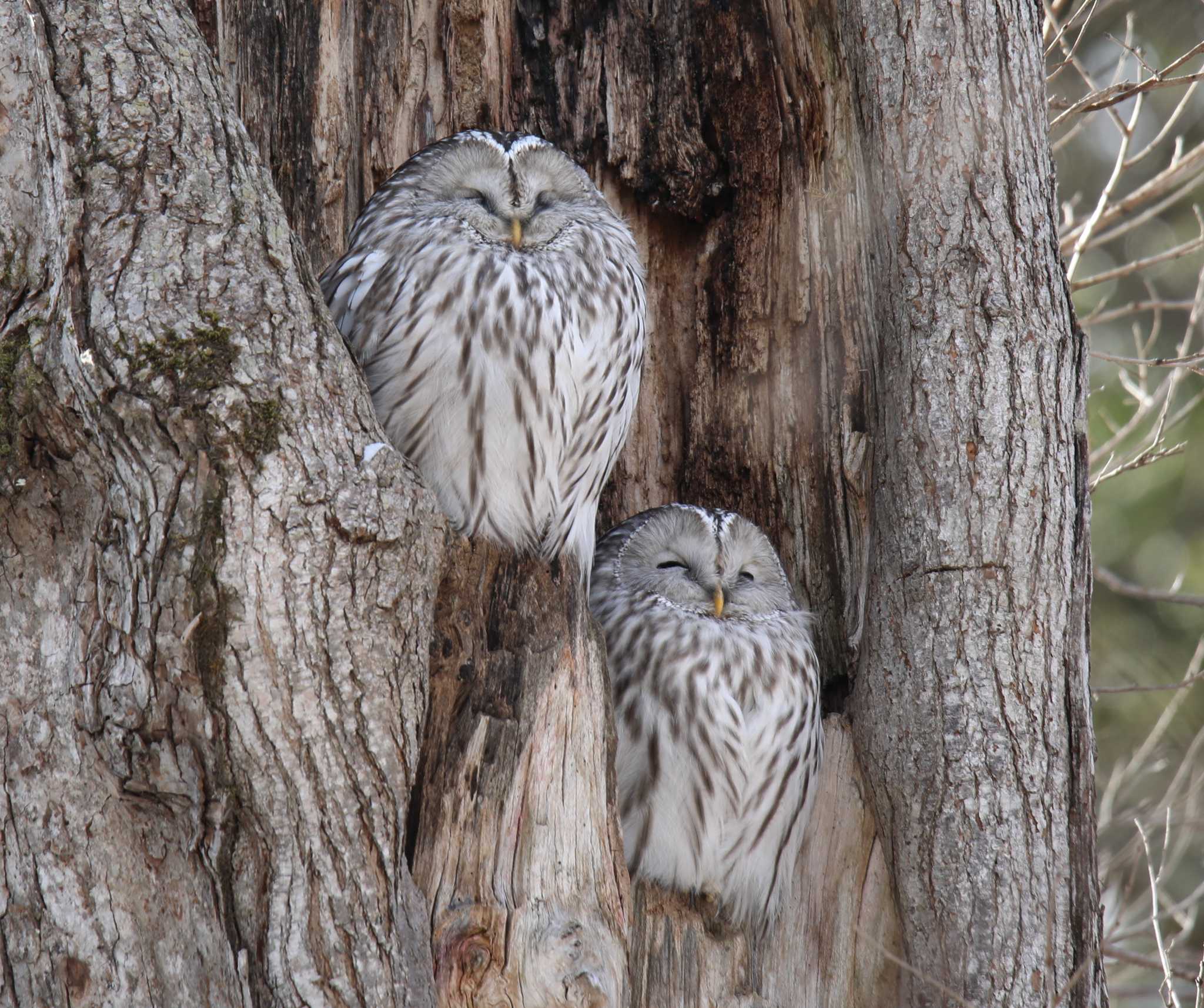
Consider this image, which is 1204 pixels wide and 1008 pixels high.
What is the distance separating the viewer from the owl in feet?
10.6

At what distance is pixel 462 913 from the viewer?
2943 mm

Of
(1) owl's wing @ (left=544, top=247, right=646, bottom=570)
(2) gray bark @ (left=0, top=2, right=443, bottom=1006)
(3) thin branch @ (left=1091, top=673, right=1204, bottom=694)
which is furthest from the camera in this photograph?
(3) thin branch @ (left=1091, top=673, right=1204, bottom=694)

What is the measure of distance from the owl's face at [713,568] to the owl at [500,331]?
0.35m

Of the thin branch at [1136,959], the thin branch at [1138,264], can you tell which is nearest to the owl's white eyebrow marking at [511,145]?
the thin branch at [1138,264]

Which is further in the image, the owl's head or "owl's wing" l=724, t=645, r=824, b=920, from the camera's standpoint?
the owl's head

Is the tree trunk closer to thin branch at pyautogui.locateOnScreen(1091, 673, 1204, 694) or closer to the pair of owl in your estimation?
the pair of owl

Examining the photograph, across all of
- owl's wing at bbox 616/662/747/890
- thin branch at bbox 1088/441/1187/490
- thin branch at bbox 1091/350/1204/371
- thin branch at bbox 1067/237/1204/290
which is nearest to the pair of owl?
owl's wing at bbox 616/662/747/890

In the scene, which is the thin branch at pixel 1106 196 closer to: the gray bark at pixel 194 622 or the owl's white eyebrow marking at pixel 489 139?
the owl's white eyebrow marking at pixel 489 139

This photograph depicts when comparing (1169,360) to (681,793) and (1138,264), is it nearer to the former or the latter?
(1138,264)

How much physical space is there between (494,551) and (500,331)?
522mm

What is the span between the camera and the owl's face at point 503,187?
3.49 metres

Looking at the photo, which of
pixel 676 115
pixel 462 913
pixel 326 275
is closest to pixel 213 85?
pixel 326 275

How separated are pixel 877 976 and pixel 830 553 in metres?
1.12

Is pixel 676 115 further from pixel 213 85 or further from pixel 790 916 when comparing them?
pixel 790 916
